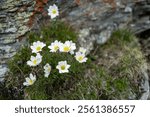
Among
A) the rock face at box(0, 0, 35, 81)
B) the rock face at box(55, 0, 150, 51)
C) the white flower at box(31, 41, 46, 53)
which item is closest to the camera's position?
the white flower at box(31, 41, 46, 53)

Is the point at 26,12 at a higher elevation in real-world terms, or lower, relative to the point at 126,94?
higher

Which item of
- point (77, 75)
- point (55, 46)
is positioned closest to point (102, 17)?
point (77, 75)

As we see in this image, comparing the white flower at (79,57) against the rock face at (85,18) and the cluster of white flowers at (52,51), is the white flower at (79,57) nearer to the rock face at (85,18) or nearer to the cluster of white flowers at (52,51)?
the cluster of white flowers at (52,51)

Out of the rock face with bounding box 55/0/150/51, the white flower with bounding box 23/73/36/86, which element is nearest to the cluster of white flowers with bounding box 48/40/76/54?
the white flower with bounding box 23/73/36/86

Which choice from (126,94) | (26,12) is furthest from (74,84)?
(26,12)

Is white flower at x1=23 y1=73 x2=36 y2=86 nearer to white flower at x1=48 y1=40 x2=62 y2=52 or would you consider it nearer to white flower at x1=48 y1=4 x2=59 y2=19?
white flower at x1=48 y1=40 x2=62 y2=52

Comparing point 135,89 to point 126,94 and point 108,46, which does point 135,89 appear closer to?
point 126,94
